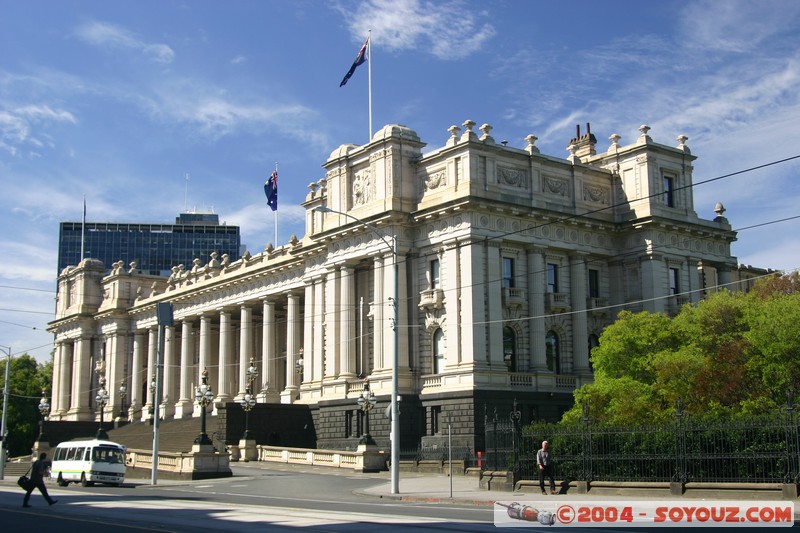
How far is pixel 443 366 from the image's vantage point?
58.2 metres

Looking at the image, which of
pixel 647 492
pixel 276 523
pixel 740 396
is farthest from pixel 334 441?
pixel 276 523

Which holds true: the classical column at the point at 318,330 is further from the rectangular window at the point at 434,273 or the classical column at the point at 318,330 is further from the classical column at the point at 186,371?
the classical column at the point at 186,371

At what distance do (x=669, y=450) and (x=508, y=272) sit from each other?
87.5 ft

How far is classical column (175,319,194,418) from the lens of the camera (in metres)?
88.8

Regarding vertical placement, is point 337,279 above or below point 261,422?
above

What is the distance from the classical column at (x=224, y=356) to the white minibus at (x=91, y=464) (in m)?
35.9

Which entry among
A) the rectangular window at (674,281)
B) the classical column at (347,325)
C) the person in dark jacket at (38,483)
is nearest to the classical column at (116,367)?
the classical column at (347,325)

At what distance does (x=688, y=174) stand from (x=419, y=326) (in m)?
21.3

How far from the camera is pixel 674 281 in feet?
209

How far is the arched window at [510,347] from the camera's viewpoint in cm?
5812

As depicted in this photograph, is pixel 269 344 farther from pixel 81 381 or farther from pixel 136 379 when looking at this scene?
pixel 81 381

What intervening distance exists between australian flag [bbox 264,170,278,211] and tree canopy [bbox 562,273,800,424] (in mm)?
34786

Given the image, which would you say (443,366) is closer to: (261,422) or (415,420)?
(415,420)

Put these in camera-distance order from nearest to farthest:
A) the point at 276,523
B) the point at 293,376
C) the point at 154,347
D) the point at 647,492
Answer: the point at 276,523
the point at 647,492
the point at 293,376
the point at 154,347
